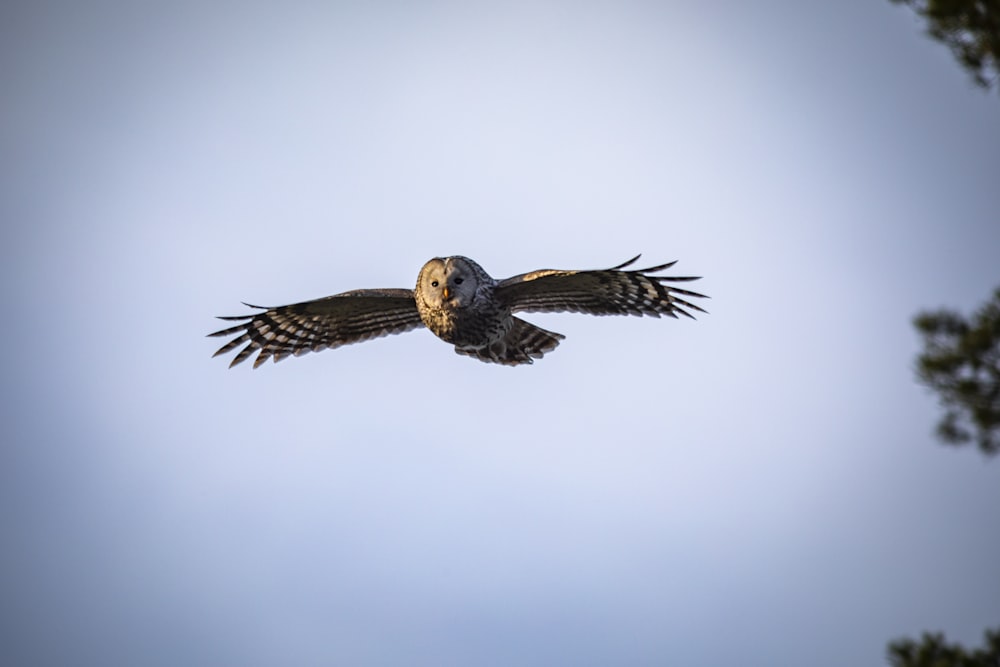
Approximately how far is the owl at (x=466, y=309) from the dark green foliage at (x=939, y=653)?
16.4 feet

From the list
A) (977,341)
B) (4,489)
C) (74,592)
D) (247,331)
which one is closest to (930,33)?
(977,341)

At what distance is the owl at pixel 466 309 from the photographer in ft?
38.8

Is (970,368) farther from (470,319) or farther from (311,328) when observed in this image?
(311,328)

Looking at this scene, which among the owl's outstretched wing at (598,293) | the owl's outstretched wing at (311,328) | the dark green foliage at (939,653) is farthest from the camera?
the owl's outstretched wing at (311,328)

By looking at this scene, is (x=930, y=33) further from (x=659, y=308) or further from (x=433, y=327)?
(x=433, y=327)

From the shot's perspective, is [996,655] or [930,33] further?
[930,33]

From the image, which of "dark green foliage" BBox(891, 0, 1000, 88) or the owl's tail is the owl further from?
"dark green foliage" BBox(891, 0, 1000, 88)

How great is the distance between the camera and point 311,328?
531 inches

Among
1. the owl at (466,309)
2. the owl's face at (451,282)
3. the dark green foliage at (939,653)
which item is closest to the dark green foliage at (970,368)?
the dark green foliage at (939,653)

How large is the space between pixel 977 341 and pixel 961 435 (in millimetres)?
587

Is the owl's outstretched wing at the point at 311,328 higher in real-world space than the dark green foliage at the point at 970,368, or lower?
higher

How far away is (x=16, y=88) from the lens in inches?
4643

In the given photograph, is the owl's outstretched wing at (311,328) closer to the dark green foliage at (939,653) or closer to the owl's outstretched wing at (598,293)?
the owl's outstretched wing at (598,293)

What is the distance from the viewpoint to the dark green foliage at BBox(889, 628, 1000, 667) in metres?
5.95
